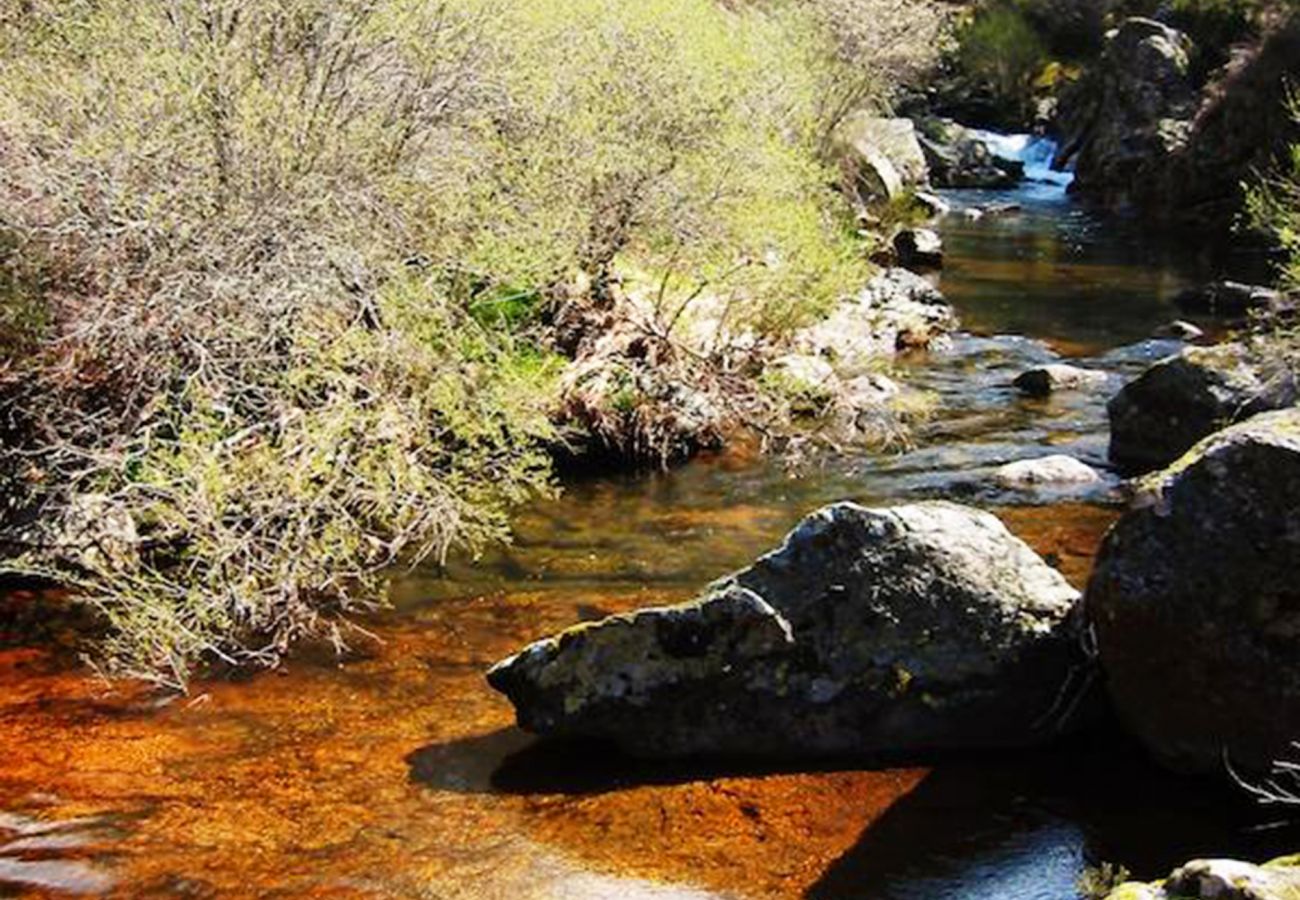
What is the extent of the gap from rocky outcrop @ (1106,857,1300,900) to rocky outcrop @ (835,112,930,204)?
105 feet

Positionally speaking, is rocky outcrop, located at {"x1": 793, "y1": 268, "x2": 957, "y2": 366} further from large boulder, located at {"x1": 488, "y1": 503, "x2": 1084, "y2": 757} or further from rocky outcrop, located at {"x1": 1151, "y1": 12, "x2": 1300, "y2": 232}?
rocky outcrop, located at {"x1": 1151, "y1": 12, "x2": 1300, "y2": 232}

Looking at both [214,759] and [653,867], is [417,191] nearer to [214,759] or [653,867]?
[214,759]

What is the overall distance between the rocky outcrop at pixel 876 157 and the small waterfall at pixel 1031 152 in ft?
34.7

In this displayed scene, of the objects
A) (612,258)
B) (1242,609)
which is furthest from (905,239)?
(1242,609)

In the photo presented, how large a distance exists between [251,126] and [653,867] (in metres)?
9.41

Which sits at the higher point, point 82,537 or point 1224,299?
point 1224,299

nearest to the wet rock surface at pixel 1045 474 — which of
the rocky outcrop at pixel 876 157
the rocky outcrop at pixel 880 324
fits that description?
the rocky outcrop at pixel 880 324

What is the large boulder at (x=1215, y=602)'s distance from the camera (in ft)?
30.6

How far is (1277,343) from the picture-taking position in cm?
1848

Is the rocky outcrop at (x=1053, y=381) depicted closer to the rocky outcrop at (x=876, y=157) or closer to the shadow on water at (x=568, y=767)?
the shadow on water at (x=568, y=767)

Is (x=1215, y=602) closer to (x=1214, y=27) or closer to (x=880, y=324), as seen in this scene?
(x=880, y=324)

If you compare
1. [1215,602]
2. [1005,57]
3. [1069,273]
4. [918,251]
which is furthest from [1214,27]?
[1215,602]

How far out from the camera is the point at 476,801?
10.2 m

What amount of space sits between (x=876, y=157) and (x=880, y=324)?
13.7 m
